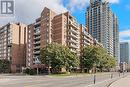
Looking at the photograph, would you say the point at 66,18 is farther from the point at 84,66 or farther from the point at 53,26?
the point at 84,66

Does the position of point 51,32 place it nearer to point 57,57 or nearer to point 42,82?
point 57,57

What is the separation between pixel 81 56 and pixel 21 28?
4388 cm

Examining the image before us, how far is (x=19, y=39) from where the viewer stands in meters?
170

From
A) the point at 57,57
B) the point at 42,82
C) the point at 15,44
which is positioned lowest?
the point at 42,82

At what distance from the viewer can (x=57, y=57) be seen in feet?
327

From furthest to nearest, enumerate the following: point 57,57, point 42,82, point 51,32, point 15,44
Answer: point 15,44 < point 51,32 < point 57,57 < point 42,82

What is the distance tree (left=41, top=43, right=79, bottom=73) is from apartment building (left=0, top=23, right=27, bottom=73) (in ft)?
193

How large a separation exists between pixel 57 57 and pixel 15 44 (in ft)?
236

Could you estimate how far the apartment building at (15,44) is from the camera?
164m

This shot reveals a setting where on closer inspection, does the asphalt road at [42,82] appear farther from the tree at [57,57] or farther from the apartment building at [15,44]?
the apartment building at [15,44]

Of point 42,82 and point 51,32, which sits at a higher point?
point 51,32

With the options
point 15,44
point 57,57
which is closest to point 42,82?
point 57,57

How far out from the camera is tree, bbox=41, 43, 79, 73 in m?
101

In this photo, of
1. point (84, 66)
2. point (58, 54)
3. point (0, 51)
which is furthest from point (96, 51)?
point (0, 51)
